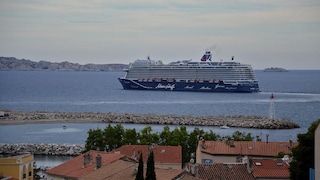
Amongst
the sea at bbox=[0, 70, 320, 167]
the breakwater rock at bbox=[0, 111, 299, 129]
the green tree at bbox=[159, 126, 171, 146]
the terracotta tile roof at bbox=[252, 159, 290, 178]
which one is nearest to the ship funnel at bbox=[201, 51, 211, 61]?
the sea at bbox=[0, 70, 320, 167]

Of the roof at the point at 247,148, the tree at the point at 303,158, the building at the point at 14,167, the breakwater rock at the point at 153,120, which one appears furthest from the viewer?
the breakwater rock at the point at 153,120

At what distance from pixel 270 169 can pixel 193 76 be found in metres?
84.6

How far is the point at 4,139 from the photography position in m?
40.2

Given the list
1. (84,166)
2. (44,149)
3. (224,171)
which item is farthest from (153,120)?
(224,171)

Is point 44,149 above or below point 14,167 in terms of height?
below

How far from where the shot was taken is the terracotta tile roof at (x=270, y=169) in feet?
61.0

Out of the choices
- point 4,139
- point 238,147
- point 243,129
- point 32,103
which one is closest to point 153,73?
point 32,103

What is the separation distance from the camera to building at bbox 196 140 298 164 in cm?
2273

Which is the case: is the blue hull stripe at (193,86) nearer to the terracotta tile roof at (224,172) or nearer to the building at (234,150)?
the building at (234,150)

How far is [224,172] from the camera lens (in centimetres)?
1816

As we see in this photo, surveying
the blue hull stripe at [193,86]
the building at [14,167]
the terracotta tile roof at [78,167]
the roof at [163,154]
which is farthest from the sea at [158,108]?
the building at [14,167]

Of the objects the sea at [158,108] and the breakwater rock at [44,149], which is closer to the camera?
the breakwater rock at [44,149]

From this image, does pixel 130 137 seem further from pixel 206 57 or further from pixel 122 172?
pixel 206 57

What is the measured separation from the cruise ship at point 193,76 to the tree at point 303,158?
82482mm
